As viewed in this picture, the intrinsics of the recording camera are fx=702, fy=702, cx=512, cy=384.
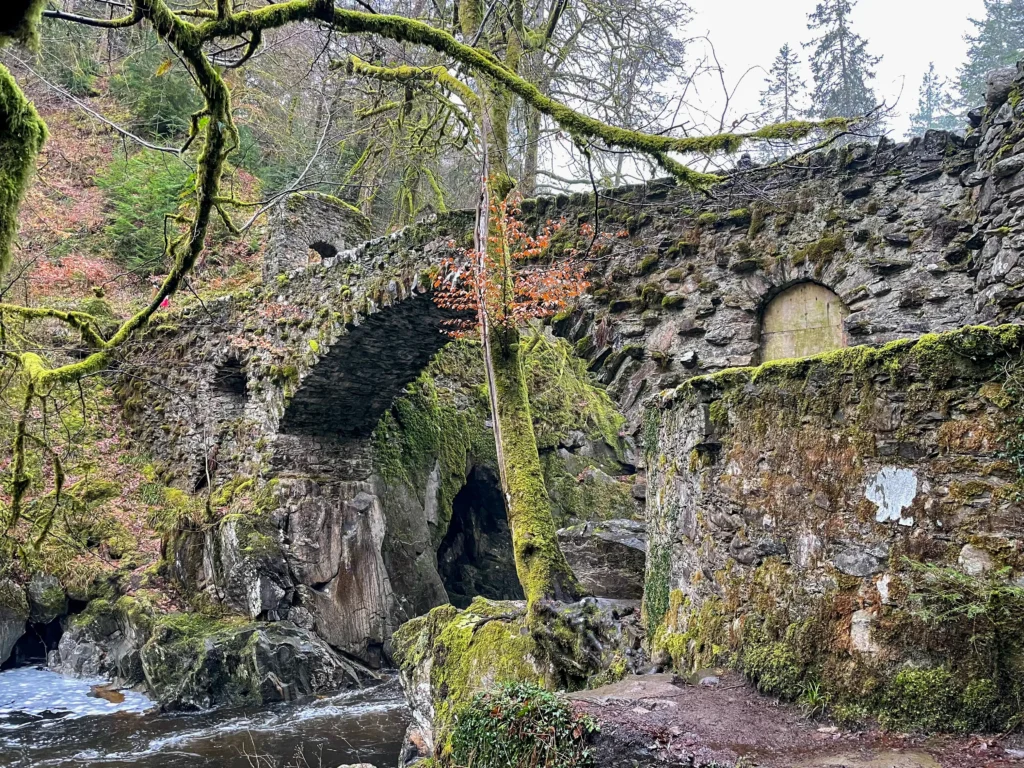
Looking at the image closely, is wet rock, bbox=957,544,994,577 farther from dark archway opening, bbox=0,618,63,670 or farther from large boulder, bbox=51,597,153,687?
dark archway opening, bbox=0,618,63,670

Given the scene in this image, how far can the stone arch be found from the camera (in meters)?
5.21

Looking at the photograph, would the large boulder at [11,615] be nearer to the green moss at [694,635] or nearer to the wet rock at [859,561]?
the green moss at [694,635]

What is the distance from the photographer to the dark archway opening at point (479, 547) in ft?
37.3

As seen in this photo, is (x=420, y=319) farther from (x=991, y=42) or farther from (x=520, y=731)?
(x=991, y=42)

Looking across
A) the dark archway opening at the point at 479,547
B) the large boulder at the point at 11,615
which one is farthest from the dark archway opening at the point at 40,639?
the dark archway opening at the point at 479,547

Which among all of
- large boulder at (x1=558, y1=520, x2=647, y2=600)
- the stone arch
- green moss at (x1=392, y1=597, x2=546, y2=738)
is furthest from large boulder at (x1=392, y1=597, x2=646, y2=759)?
the stone arch

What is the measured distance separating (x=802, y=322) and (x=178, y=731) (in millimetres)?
6755

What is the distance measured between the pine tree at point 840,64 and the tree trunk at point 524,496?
19749 millimetres

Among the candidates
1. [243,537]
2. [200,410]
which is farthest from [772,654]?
[200,410]

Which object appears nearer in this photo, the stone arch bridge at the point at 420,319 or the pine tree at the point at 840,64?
the stone arch bridge at the point at 420,319

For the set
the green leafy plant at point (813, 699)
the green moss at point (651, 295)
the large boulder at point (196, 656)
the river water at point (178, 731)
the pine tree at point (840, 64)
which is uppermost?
the pine tree at point (840, 64)

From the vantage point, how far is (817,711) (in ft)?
9.02

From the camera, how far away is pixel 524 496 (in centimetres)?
550

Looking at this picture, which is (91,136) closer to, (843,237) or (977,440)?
(843,237)
